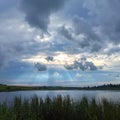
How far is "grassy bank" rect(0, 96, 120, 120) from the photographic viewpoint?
54.5 ft

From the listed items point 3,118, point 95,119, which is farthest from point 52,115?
point 3,118

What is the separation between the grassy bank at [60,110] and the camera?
16.6 metres

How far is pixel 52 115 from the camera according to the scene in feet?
63.9

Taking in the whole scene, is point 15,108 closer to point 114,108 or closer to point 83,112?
point 83,112

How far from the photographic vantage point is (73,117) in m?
18.4

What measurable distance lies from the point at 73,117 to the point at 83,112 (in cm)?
73

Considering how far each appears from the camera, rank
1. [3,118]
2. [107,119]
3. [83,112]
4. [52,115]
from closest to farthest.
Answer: [3,118] < [107,119] < [83,112] < [52,115]

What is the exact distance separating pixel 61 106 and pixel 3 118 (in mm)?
5116

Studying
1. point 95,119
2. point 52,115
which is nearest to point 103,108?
point 95,119

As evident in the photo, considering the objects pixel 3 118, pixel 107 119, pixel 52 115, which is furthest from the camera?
pixel 52 115

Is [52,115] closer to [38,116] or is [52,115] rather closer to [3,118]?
[38,116]

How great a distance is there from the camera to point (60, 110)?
63.1 feet

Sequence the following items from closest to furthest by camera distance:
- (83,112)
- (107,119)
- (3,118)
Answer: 1. (3,118)
2. (107,119)
3. (83,112)

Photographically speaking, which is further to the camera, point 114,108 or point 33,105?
point 33,105
